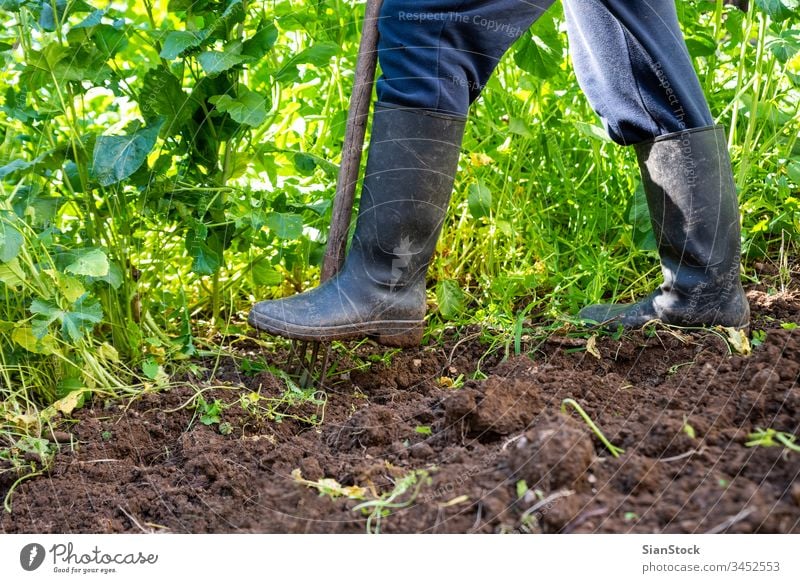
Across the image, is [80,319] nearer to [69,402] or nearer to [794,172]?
[69,402]

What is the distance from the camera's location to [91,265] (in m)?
1.68

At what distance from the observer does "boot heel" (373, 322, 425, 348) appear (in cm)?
187

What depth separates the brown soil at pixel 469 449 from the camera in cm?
116

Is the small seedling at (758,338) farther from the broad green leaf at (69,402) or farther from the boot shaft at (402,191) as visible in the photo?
the broad green leaf at (69,402)

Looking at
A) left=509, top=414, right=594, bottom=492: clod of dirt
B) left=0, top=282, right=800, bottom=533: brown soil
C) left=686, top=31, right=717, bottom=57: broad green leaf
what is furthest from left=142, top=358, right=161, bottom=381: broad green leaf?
left=686, top=31, right=717, bottom=57: broad green leaf

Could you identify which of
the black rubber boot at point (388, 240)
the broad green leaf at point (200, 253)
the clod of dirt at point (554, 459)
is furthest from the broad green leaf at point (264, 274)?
the clod of dirt at point (554, 459)

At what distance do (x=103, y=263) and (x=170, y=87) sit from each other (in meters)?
0.41

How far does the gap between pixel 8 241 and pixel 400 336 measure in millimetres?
781

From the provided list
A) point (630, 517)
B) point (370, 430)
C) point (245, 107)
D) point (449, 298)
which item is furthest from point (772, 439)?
point (245, 107)

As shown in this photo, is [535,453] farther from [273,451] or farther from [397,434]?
[273,451]
